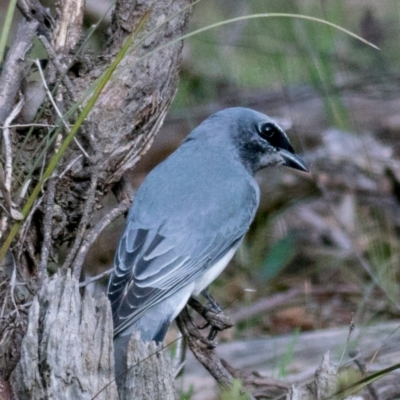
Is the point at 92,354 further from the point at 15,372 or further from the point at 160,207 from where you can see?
the point at 160,207

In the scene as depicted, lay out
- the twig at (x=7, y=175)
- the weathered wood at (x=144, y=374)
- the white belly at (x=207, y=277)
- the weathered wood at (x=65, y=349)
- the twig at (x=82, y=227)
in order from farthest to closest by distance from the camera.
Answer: the white belly at (x=207, y=277) < the twig at (x=82, y=227) < the twig at (x=7, y=175) < the weathered wood at (x=144, y=374) < the weathered wood at (x=65, y=349)

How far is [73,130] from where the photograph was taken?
2.78m

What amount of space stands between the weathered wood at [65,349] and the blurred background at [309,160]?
2743 millimetres

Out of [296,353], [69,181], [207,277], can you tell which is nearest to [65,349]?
[69,181]

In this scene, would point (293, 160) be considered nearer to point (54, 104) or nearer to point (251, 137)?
point (251, 137)

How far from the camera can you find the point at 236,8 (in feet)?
26.2

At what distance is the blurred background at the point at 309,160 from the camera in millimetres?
5949

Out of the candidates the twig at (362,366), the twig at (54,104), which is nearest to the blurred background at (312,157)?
the twig at (362,366)

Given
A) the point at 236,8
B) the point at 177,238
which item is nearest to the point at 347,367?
the point at 177,238

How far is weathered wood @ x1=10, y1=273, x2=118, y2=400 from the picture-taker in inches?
109

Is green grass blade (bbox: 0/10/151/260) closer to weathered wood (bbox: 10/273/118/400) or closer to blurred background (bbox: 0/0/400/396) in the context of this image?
weathered wood (bbox: 10/273/118/400)

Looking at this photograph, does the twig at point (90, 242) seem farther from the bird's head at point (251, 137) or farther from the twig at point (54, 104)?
the bird's head at point (251, 137)

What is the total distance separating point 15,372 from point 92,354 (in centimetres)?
27

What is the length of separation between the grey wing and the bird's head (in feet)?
1.86
